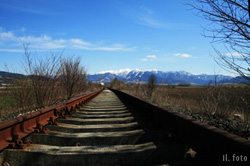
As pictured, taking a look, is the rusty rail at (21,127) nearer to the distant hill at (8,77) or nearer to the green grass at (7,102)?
the distant hill at (8,77)

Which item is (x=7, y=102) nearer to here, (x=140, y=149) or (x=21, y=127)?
(x=21, y=127)

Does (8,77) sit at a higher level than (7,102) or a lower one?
higher

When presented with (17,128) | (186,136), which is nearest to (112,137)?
(186,136)

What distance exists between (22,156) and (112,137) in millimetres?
1116

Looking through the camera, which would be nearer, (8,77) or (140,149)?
(140,149)

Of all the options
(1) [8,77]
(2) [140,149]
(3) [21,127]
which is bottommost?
(2) [140,149]

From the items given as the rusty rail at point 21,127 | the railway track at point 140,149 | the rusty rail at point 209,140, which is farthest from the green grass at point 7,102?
the rusty rail at point 209,140

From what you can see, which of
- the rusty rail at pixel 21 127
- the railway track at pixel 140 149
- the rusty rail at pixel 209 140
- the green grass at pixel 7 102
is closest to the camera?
the rusty rail at pixel 209 140

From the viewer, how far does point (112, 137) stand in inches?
100.0

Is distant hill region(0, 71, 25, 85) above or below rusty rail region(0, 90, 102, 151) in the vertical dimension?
above

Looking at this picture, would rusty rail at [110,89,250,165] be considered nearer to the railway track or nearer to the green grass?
the railway track

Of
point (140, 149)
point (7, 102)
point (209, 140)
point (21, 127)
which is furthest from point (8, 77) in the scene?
point (209, 140)

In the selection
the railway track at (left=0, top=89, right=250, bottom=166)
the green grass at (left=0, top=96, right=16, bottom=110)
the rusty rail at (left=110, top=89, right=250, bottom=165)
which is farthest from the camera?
the green grass at (left=0, top=96, right=16, bottom=110)

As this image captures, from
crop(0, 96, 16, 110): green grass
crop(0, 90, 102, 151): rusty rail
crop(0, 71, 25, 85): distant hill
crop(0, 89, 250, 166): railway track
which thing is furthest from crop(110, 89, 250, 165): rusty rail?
crop(0, 96, 16, 110): green grass
